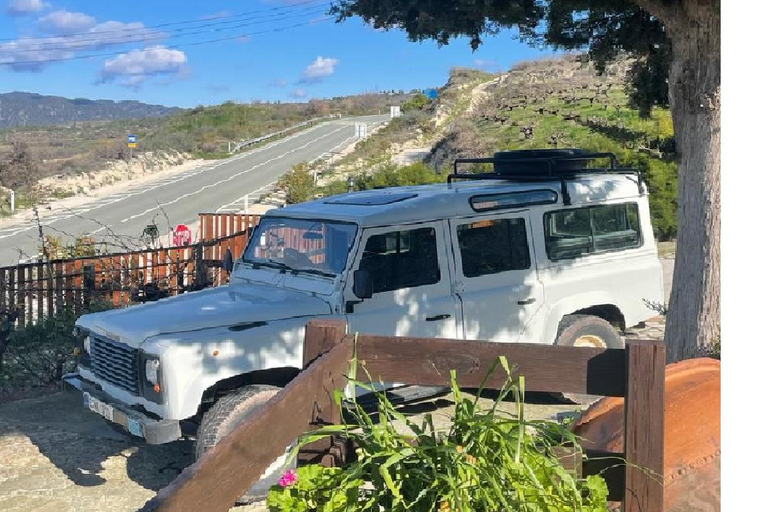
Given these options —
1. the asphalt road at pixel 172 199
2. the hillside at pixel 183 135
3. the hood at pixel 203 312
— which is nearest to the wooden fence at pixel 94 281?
the hood at pixel 203 312

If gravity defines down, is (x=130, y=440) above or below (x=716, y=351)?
below

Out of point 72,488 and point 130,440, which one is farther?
point 130,440

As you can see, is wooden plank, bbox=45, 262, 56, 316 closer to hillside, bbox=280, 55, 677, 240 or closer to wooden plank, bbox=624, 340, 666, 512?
hillside, bbox=280, 55, 677, 240

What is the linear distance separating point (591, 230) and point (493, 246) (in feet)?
4.16

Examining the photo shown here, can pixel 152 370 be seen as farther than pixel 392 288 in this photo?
No

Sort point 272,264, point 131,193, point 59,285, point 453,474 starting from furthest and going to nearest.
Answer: point 131,193 < point 59,285 < point 272,264 < point 453,474

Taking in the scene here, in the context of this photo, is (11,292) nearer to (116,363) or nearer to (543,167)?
(116,363)

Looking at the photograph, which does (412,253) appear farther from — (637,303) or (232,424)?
(637,303)

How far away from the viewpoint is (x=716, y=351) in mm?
6109

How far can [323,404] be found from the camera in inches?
101

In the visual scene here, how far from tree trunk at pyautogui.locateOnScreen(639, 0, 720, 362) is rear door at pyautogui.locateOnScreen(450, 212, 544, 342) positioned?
118cm

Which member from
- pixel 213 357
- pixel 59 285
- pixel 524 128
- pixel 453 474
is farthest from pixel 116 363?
pixel 524 128

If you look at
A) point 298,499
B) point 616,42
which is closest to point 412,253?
point 616,42

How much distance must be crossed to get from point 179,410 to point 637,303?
4.40 meters
